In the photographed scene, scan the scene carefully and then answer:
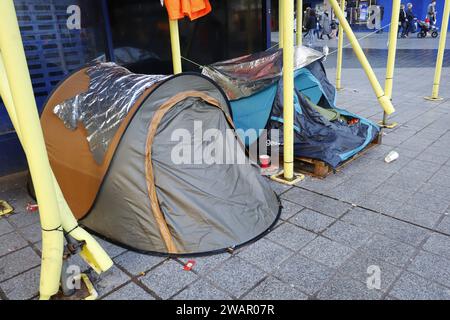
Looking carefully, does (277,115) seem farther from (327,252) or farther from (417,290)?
(417,290)

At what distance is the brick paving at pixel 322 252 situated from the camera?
9.11ft

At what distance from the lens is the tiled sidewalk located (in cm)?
278

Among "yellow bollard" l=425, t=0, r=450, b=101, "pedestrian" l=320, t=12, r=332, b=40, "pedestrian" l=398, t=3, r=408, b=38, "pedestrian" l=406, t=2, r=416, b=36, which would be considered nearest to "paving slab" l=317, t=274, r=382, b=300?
"yellow bollard" l=425, t=0, r=450, b=101

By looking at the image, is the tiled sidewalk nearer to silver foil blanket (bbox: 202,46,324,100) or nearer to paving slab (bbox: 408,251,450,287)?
paving slab (bbox: 408,251,450,287)

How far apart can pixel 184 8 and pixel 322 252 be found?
118 inches

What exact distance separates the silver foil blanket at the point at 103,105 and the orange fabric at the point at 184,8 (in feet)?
2.85

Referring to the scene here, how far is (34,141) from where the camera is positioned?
224 centimetres

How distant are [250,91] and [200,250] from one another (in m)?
2.40

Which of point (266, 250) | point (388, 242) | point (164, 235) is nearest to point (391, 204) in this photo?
point (388, 242)

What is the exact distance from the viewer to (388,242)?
10.7 ft

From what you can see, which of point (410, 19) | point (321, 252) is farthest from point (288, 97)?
point (410, 19)

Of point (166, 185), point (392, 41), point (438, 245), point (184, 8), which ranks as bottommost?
point (438, 245)

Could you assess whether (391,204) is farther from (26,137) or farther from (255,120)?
(26,137)

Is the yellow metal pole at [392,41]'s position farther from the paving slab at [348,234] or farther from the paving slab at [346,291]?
the paving slab at [346,291]
